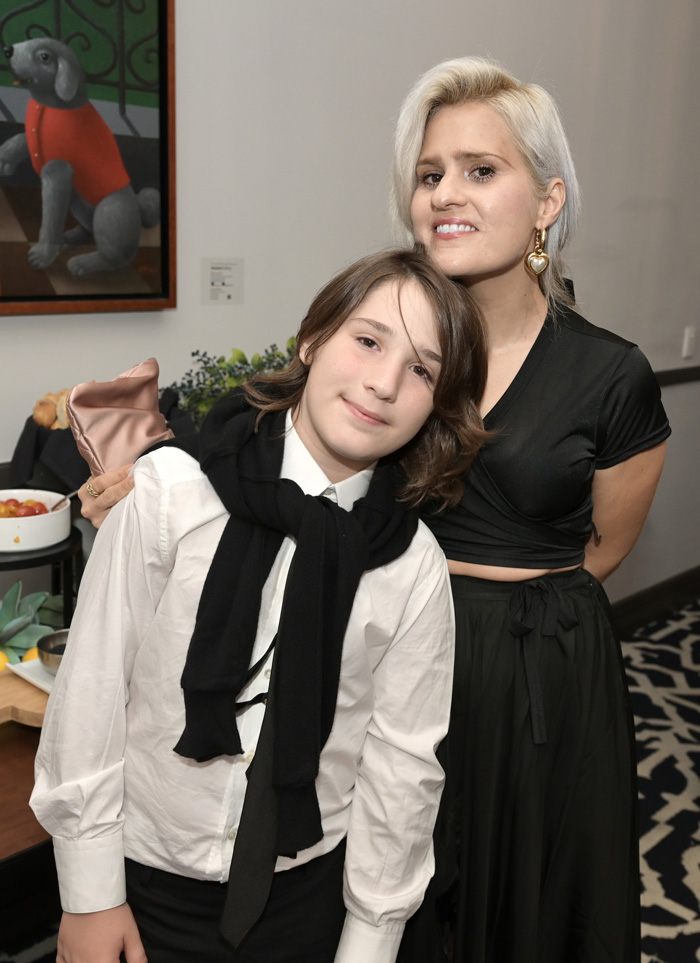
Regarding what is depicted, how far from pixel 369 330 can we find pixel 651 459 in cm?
67

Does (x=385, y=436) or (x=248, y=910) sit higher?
(x=385, y=436)

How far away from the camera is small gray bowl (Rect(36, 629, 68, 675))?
63.2 inches

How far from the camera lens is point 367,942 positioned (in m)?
1.15

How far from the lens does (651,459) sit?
1541mm

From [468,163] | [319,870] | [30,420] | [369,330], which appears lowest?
[319,870]

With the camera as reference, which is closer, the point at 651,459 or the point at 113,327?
the point at 651,459

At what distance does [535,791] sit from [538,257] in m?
0.85

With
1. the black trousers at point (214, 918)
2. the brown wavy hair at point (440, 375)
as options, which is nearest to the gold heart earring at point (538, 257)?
the brown wavy hair at point (440, 375)

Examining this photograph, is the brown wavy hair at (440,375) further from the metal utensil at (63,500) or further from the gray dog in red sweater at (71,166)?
the gray dog in red sweater at (71,166)

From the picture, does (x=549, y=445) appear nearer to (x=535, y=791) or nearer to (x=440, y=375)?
(x=440, y=375)

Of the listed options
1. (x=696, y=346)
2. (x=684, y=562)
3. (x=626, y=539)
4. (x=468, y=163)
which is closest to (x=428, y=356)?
(x=468, y=163)

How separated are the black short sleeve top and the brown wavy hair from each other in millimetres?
141

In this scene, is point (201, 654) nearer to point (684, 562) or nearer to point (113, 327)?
point (113, 327)

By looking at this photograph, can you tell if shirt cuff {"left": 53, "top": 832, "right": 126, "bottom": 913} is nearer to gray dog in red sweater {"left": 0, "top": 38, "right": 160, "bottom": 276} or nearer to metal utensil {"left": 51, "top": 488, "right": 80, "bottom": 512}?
metal utensil {"left": 51, "top": 488, "right": 80, "bottom": 512}
